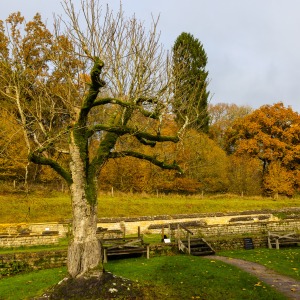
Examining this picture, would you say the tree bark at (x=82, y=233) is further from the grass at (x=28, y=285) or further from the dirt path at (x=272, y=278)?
the dirt path at (x=272, y=278)

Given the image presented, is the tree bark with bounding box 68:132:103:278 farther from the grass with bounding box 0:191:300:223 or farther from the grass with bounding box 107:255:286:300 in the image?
the grass with bounding box 0:191:300:223

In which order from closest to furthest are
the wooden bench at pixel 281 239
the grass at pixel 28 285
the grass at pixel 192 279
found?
the grass at pixel 192 279 → the grass at pixel 28 285 → the wooden bench at pixel 281 239

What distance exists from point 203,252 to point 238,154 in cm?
2954

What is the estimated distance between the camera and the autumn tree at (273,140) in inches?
1710

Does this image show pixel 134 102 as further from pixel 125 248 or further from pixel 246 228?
pixel 246 228

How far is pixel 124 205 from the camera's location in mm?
31172

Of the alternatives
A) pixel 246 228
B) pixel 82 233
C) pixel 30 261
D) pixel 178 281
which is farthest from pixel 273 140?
pixel 82 233

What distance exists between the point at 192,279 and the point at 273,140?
35311 mm

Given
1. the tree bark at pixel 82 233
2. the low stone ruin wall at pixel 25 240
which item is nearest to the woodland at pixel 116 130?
the tree bark at pixel 82 233

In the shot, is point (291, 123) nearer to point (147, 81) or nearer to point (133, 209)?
point (133, 209)

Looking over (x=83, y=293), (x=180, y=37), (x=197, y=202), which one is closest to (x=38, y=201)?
(x=197, y=202)

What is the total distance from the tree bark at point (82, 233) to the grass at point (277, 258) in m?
7.59

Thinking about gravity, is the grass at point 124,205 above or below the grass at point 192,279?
above

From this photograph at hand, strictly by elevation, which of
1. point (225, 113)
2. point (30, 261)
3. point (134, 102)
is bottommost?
point (30, 261)
